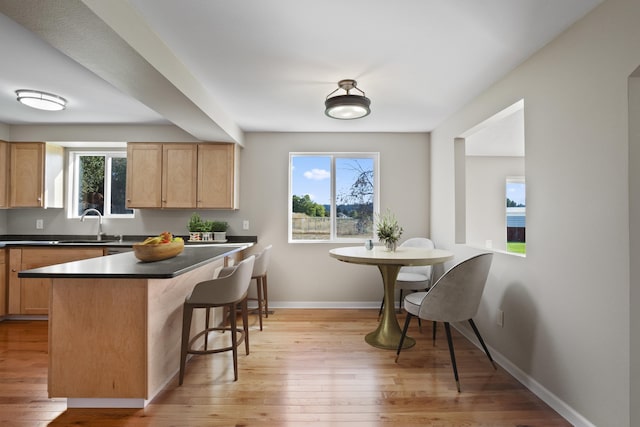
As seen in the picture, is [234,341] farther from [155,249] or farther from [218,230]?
[218,230]

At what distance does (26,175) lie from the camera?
3.93m

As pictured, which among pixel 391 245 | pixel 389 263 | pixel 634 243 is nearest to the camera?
pixel 634 243

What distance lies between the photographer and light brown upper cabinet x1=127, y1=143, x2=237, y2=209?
392cm

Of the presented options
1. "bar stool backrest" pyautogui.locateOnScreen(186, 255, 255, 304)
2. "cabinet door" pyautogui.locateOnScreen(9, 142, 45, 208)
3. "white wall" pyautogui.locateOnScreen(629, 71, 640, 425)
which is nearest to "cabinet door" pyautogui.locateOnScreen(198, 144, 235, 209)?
"bar stool backrest" pyautogui.locateOnScreen(186, 255, 255, 304)

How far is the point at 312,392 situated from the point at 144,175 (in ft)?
10.6

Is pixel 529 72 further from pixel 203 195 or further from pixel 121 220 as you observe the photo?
pixel 121 220

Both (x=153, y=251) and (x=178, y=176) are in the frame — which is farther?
(x=178, y=176)

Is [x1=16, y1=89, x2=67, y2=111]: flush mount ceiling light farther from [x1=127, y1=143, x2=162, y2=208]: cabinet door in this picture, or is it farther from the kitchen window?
the kitchen window

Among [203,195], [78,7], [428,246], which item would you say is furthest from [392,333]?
[78,7]

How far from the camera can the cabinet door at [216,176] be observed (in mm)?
3920

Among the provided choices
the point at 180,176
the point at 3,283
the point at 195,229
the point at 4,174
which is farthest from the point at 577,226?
the point at 4,174

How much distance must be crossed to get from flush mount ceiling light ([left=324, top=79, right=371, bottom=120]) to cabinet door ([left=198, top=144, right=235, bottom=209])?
1697mm

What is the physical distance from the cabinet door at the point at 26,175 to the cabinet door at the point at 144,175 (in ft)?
3.61

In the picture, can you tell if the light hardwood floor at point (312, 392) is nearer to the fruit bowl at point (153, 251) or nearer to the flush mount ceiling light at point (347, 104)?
the fruit bowl at point (153, 251)
